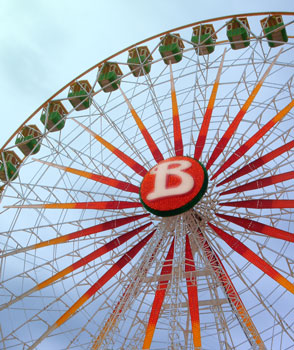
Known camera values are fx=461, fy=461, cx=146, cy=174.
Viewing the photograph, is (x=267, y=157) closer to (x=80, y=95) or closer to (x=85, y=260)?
(x=85, y=260)

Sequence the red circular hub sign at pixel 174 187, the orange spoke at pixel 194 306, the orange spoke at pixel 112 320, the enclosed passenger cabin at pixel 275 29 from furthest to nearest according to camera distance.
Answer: the enclosed passenger cabin at pixel 275 29, the orange spoke at pixel 112 320, the red circular hub sign at pixel 174 187, the orange spoke at pixel 194 306

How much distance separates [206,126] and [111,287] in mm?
6364

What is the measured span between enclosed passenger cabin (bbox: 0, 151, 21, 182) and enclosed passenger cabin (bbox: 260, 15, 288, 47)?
11360 mm

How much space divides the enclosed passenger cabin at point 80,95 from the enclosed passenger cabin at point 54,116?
56 cm

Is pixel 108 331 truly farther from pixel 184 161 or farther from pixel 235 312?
pixel 184 161

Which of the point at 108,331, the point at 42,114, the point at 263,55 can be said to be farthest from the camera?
the point at 42,114

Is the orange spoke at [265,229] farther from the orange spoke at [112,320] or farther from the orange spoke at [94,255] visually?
the orange spoke at [94,255]

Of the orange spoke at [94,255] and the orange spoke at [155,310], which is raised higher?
the orange spoke at [94,255]

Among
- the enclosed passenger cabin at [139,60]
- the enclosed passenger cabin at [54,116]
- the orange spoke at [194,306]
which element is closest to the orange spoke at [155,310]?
the orange spoke at [194,306]

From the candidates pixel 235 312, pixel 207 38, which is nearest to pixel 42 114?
pixel 207 38

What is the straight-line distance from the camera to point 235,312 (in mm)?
13719

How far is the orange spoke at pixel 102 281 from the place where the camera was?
14.5m

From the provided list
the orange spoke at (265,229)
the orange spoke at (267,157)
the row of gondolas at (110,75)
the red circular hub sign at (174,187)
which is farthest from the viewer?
the row of gondolas at (110,75)

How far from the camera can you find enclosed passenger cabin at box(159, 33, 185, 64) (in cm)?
1850
